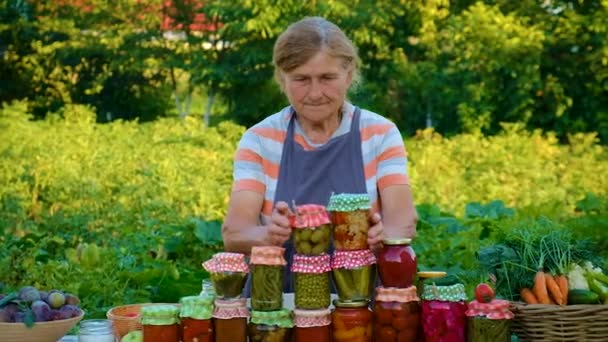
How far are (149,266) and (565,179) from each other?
5.73 m

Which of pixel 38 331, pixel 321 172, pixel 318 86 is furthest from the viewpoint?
pixel 321 172

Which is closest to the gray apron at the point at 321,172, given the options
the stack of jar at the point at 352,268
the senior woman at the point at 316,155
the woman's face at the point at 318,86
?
the senior woman at the point at 316,155

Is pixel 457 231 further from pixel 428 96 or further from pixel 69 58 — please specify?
pixel 69 58

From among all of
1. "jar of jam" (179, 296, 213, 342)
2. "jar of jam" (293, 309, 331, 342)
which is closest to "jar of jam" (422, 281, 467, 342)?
"jar of jam" (293, 309, 331, 342)

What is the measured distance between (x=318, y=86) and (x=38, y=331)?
1034mm

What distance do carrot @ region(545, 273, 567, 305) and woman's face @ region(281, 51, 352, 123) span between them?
0.86m

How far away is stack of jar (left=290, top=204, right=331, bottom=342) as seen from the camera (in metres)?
2.32

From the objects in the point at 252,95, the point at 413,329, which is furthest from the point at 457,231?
the point at 252,95

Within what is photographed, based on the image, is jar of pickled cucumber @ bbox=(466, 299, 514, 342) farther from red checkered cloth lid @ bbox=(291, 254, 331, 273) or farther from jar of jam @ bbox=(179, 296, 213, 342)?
jar of jam @ bbox=(179, 296, 213, 342)

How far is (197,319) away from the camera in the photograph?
233 centimetres

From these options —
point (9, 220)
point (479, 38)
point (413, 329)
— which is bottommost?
point (413, 329)

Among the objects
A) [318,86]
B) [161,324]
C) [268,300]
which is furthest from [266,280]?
Answer: [318,86]

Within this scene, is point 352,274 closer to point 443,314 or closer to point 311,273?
point 311,273

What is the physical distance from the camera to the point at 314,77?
289 cm
